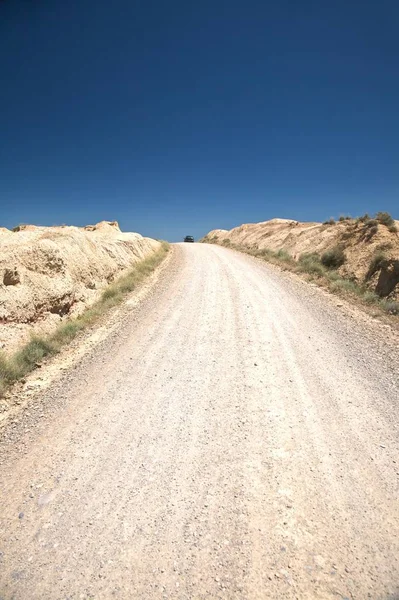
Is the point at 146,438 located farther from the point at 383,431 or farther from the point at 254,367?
the point at 383,431

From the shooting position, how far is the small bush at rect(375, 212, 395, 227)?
55.4ft

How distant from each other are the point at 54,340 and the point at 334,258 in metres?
15.6

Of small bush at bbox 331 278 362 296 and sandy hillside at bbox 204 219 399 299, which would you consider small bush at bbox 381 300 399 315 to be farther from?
small bush at bbox 331 278 362 296

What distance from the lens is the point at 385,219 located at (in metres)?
17.1

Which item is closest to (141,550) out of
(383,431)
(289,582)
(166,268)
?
(289,582)

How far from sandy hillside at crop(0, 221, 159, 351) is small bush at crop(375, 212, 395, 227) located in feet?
50.0

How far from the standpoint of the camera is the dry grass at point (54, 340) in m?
6.70

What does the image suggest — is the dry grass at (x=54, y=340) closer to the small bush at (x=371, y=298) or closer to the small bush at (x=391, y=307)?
the small bush at (x=371, y=298)

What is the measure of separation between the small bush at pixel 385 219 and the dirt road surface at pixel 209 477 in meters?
12.0

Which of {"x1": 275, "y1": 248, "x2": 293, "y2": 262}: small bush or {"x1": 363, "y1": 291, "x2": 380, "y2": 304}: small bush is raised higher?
{"x1": 275, "y1": 248, "x2": 293, "y2": 262}: small bush

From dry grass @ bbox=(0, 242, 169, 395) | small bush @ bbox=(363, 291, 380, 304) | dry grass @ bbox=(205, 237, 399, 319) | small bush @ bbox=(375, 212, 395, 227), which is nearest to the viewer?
dry grass @ bbox=(0, 242, 169, 395)

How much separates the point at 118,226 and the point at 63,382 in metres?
19.9

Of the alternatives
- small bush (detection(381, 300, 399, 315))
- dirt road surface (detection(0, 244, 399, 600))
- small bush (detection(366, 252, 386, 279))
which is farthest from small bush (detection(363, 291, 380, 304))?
dirt road surface (detection(0, 244, 399, 600))

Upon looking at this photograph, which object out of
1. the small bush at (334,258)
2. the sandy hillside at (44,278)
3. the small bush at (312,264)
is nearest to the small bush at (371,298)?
the small bush at (312,264)
